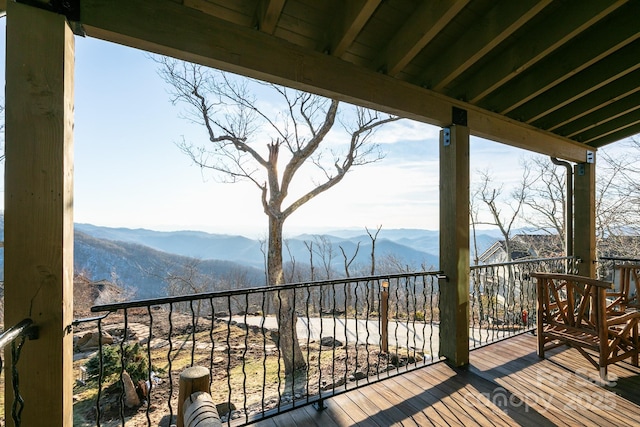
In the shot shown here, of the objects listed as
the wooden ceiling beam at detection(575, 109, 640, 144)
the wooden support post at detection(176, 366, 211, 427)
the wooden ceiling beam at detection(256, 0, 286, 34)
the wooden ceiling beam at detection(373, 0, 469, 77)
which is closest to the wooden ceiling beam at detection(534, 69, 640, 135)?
the wooden ceiling beam at detection(575, 109, 640, 144)

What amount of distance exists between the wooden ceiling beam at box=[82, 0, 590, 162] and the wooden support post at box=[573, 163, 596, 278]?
2.63 metres

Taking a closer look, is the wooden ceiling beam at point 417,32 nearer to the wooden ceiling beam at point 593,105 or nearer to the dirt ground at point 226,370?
the wooden ceiling beam at point 593,105

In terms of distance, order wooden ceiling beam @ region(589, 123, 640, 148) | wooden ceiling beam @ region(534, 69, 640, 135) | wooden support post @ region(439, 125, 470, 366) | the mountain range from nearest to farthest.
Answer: wooden support post @ region(439, 125, 470, 366)
wooden ceiling beam @ region(534, 69, 640, 135)
wooden ceiling beam @ region(589, 123, 640, 148)
the mountain range

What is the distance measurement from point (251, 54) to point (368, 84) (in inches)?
37.7

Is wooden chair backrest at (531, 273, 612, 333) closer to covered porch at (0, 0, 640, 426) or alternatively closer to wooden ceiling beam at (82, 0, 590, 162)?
covered porch at (0, 0, 640, 426)

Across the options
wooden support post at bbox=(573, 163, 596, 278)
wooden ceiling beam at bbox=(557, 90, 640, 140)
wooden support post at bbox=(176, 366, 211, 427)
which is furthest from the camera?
wooden support post at bbox=(573, 163, 596, 278)

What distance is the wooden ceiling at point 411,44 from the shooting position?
171cm

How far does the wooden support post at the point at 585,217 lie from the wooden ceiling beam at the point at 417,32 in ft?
12.5

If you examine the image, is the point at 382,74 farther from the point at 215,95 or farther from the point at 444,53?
the point at 215,95

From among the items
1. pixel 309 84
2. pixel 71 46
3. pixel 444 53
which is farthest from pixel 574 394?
pixel 71 46

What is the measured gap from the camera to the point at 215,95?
8445 millimetres

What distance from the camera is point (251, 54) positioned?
189 centimetres

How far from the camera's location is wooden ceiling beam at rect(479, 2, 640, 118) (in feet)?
7.39

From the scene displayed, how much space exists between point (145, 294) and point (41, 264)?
51.6 ft
